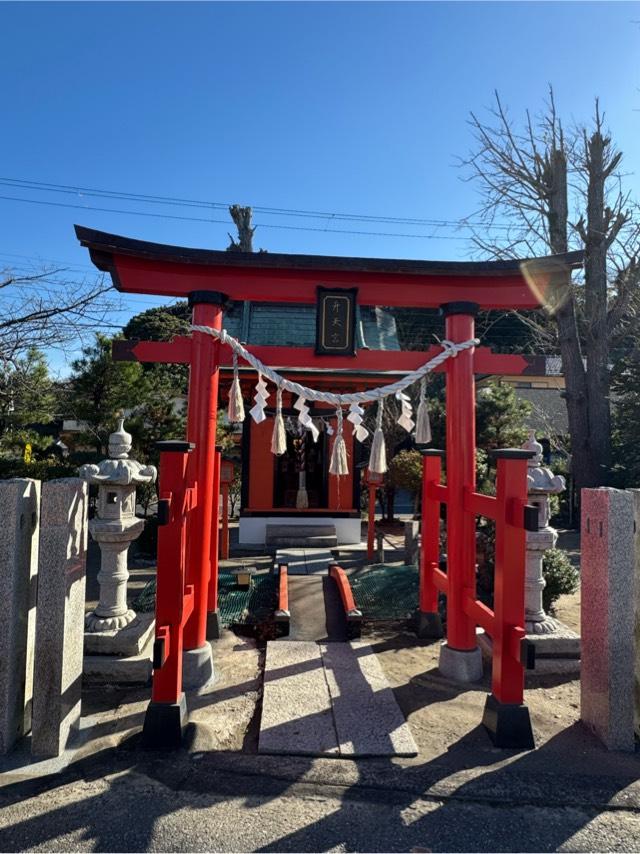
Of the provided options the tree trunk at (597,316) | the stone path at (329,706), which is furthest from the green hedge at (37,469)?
the tree trunk at (597,316)

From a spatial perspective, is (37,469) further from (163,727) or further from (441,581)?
(441,581)

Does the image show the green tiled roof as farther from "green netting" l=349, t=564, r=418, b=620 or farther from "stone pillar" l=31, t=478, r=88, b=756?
"stone pillar" l=31, t=478, r=88, b=756

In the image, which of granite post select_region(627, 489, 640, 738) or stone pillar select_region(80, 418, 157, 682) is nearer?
granite post select_region(627, 489, 640, 738)

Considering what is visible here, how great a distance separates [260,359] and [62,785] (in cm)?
330

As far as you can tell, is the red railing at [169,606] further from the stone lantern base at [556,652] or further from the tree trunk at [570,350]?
the tree trunk at [570,350]

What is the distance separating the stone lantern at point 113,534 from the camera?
4.54 m

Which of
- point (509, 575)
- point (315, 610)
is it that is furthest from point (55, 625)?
point (315, 610)

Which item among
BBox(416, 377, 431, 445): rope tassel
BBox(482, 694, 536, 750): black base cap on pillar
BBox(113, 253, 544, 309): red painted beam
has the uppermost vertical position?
BBox(113, 253, 544, 309): red painted beam

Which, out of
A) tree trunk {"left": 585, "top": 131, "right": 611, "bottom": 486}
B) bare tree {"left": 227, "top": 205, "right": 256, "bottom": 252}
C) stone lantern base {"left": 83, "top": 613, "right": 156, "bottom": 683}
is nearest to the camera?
stone lantern base {"left": 83, "top": 613, "right": 156, "bottom": 683}

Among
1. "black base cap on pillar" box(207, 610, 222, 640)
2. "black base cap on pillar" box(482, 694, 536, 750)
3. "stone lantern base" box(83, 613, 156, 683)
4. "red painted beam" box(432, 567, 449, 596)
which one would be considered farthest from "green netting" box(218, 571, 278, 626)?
"black base cap on pillar" box(482, 694, 536, 750)

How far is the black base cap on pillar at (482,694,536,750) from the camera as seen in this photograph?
10.7ft

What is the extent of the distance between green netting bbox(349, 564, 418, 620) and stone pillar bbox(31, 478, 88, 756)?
366 centimetres

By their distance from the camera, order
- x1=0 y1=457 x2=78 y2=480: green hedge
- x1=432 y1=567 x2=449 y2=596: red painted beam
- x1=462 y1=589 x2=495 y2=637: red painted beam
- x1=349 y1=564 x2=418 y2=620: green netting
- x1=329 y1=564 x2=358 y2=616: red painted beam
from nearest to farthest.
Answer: x1=462 y1=589 x2=495 y2=637: red painted beam, x1=432 y1=567 x2=449 y2=596: red painted beam, x1=329 y1=564 x2=358 y2=616: red painted beam, x1=349 y1=564 x2=418 y2=620: green netting, x1=0 y1=457 x2=78 y2=480: green hedge

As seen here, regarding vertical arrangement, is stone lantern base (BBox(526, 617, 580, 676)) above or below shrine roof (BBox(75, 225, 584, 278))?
Answer: below
